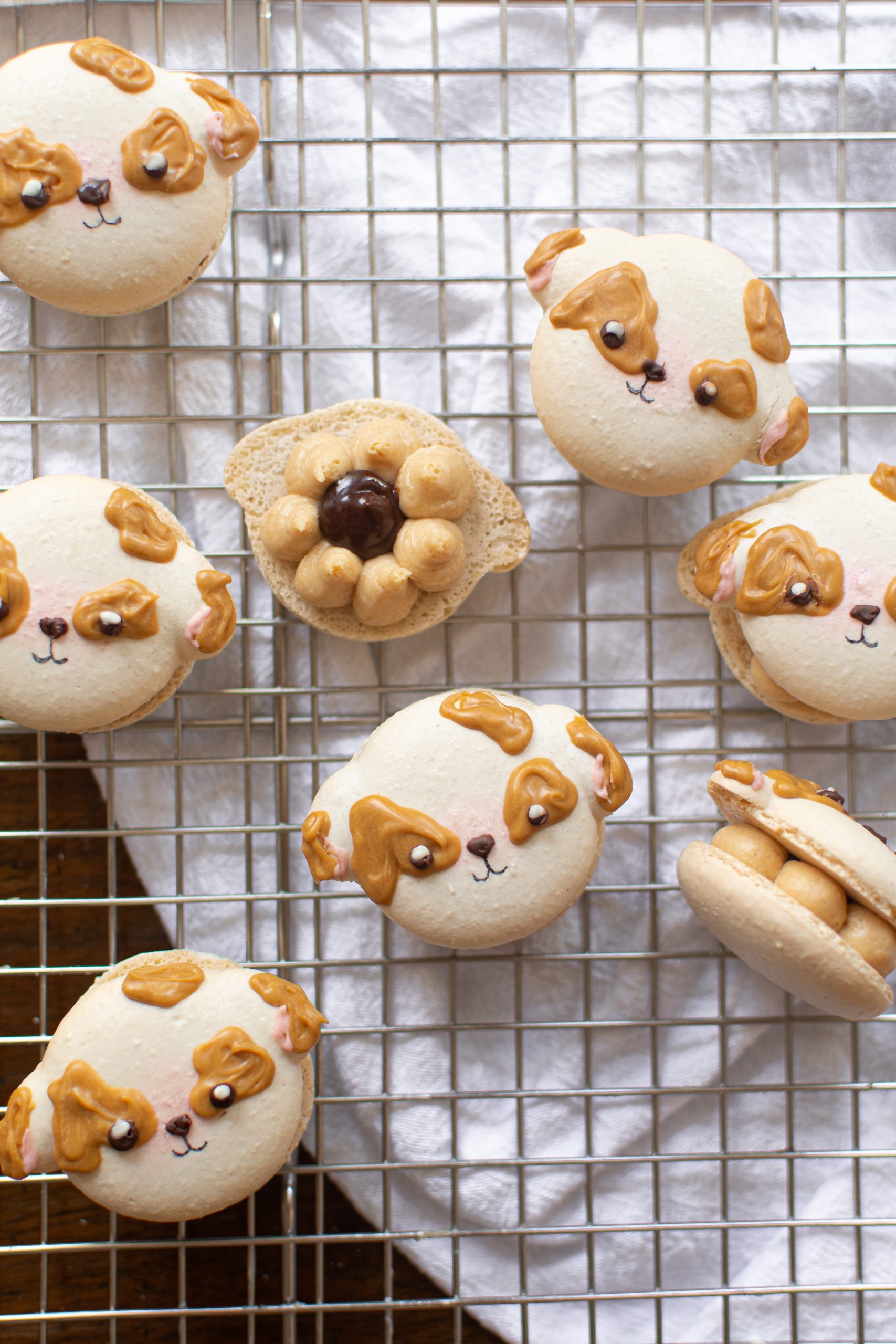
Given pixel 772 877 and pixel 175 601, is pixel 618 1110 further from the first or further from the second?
pixel 175 601

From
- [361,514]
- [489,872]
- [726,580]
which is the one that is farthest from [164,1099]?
[726,580]

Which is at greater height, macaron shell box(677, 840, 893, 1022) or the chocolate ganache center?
the chocolate ganache center

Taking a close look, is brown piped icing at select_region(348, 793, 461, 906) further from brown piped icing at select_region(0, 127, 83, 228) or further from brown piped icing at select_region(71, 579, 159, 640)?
brown piped icing at select_region(0, 127, 83, 228)

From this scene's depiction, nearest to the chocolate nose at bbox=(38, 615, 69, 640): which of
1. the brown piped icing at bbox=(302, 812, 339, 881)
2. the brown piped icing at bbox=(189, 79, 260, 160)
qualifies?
the brown piped icing at bbox=(302, 812, 339, 881)

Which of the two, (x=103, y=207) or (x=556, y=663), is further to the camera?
(x=556, y=663)

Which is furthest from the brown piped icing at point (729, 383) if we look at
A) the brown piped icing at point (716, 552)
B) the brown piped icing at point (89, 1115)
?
the brown piped icing at point (89, 1115)

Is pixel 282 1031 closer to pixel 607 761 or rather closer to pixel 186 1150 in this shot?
pixel 186 1150

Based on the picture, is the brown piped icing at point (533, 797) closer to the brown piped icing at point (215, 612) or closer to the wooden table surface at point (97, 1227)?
the brown piped icing at point (215, 612)
